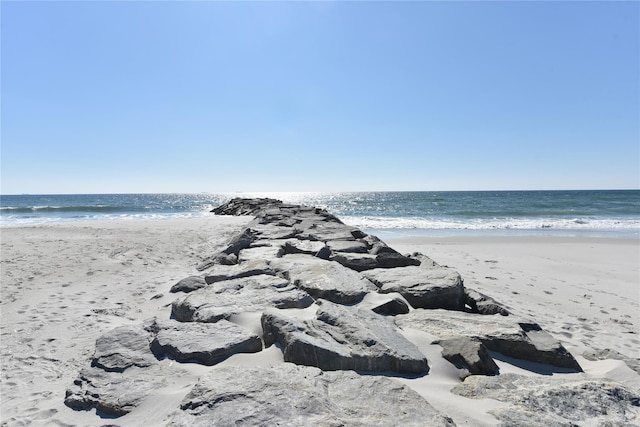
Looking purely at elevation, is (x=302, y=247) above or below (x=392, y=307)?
above

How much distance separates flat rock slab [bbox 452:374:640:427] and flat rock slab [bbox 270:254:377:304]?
5.39 ft

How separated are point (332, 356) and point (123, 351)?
163 cm

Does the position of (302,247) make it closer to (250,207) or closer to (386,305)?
(386,305)

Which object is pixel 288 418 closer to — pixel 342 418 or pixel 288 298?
pixel 342 418

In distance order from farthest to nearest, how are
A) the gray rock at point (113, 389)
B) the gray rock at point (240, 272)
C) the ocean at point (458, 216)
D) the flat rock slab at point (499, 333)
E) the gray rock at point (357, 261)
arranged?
the ocean at point (458, 216), the gray rock at point (357, 261), the gray rock at point (240, 272), the flat rock slab at point (499, 333), the gray rock at point (113, 389)

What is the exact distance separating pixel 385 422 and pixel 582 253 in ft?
38.7

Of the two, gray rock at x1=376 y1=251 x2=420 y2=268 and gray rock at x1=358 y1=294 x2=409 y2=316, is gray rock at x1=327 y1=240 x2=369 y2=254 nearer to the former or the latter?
gray rock at x1=376 y1=251 x2=420 y2=268

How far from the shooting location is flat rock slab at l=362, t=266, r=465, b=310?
4050 mm

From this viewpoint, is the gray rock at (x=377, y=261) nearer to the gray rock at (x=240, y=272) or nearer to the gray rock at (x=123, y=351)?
the gray rock at (x=240, y=272)

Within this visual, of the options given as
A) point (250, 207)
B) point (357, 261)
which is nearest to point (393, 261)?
point (357, 261)

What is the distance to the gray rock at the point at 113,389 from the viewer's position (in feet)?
7.59

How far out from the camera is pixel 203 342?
9.59 ft

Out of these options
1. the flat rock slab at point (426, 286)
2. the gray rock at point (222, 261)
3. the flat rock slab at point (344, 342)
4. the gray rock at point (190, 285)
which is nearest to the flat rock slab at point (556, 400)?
the flat rock slab at point (344, 342)

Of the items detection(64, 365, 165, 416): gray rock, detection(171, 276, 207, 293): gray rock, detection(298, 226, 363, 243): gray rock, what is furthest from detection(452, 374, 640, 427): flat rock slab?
detection(298, 226, 363, 243): gray rock
